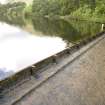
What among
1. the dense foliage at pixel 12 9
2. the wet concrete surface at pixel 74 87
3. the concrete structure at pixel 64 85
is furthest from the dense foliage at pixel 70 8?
the wet concrete surface at pixel 74 87

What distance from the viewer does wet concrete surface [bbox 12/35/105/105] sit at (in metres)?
7.99

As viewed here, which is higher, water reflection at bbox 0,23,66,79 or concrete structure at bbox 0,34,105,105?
concrete structure at bbox 0,34,105,105

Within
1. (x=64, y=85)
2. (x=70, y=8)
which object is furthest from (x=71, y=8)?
(x=64, y=85)

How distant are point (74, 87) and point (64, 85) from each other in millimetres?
364

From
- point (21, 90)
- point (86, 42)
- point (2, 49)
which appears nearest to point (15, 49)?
point (2, 49)

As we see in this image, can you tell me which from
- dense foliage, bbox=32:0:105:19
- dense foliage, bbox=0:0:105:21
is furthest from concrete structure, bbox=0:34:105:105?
dense foliage, bbox=32:0:105:19

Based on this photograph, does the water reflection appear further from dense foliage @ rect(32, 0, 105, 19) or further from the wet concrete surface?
dense foliage @ rect(32, 0, 105, 19)

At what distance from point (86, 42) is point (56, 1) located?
5683cm

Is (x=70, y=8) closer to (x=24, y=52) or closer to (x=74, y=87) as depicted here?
(x=24, y=52)

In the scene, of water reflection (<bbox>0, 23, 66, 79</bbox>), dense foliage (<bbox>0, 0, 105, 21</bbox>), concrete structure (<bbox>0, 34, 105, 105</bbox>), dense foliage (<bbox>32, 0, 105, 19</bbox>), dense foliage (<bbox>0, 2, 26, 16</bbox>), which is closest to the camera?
concrete structure (<bbox>0, 34, 105, 105</bbox>)

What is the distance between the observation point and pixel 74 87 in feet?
30.6

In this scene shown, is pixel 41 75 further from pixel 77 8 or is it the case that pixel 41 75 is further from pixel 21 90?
pixel 77 8

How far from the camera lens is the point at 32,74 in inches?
393

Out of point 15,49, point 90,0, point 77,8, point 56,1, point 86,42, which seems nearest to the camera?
point 86,42
